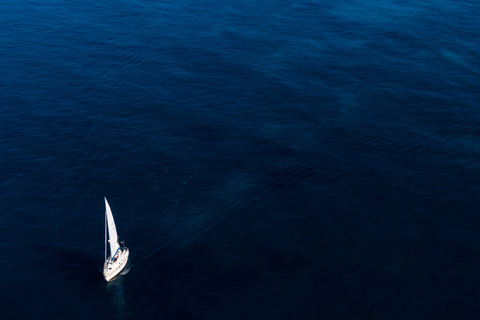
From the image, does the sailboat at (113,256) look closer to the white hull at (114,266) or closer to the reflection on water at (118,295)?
the white hull at (114,266)

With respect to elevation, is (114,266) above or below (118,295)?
above

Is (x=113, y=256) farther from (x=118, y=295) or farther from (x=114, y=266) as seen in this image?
(x=118, y=295)

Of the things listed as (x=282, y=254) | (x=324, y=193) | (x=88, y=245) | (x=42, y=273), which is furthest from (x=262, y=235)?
(x=42, y=273)

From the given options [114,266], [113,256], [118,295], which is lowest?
[118,295]

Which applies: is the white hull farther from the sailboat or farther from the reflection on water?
the reflection on water

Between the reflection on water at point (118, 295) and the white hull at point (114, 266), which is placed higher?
the white hull at point (114, 266)

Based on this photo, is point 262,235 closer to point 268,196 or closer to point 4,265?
point 268,196

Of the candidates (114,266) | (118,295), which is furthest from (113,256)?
(118,295)

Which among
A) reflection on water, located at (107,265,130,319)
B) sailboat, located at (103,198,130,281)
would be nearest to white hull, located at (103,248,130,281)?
sailboat, located at (103,198,130,281)

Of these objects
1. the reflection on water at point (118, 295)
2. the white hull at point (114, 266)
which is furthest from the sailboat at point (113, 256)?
the reflection on water at point (118, 295)
